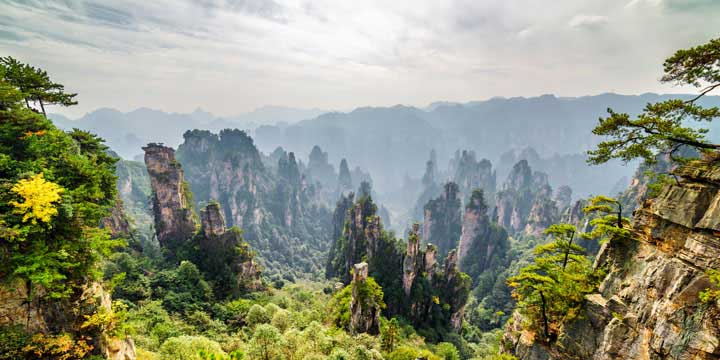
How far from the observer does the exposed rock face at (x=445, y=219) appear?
317ft

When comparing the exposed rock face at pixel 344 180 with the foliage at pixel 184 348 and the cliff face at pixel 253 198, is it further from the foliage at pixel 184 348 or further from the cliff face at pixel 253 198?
the foliage at pixel 184 348

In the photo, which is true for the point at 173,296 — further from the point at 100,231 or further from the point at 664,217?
the point at 664,217

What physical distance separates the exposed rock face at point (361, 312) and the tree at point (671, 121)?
2174cm

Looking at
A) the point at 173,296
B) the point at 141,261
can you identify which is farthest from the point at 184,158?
the point at 173,296

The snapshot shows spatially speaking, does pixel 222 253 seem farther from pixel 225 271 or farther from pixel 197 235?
pixel 197 235

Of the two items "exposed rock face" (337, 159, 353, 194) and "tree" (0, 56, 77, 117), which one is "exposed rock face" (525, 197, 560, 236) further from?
"exposed rock face" (337, 159, 353, 194)

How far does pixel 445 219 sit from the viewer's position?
320ft

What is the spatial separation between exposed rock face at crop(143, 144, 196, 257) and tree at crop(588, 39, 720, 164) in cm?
4561

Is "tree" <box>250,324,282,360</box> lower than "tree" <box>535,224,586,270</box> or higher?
lower

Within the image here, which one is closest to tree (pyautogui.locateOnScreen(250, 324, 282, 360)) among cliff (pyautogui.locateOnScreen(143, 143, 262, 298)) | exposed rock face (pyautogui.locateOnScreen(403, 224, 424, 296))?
cliff (pyautogui.locateOnScreen(143, 143, 262, 298))

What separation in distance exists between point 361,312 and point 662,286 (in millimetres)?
21621

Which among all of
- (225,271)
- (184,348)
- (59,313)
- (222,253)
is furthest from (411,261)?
(59,313)

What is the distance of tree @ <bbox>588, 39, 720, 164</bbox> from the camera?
10492 millimetres

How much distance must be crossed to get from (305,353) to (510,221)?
367ft
